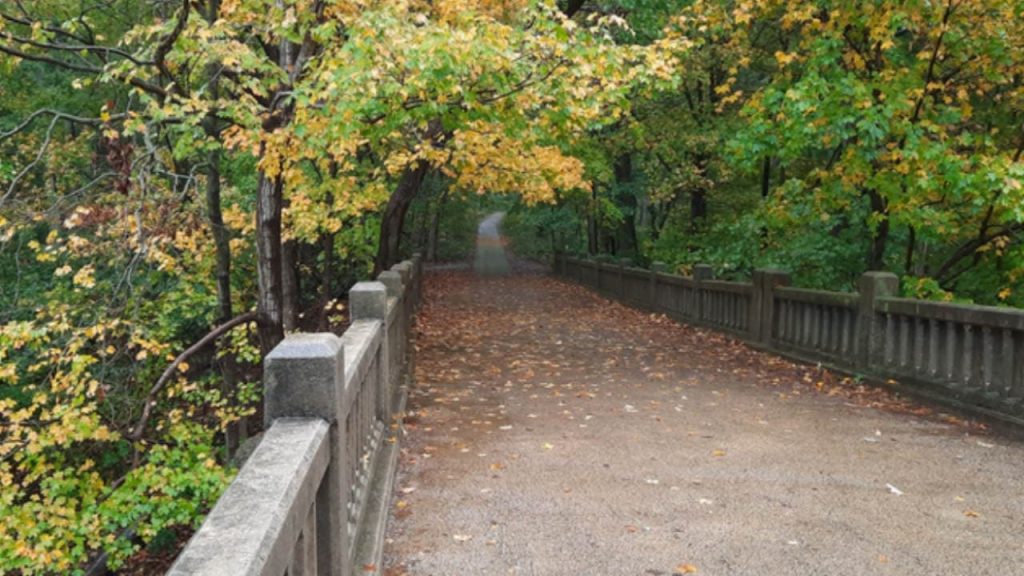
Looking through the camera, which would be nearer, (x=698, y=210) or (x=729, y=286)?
(x=729, y=286)

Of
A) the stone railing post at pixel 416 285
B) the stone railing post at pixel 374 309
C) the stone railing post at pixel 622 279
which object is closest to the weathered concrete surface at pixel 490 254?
the stone railing post at pixel 622 279

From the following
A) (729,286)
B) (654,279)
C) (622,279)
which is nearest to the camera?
(729,286)

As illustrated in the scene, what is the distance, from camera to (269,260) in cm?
1081

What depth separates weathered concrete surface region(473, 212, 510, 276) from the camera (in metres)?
42.1

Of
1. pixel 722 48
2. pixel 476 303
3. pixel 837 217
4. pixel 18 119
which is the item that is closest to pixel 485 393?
pixel 837 217

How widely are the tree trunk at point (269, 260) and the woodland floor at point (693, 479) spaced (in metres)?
2.14

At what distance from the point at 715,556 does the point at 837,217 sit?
10740mm

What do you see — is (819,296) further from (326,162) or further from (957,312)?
(326,162)

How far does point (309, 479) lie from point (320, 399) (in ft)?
1.75

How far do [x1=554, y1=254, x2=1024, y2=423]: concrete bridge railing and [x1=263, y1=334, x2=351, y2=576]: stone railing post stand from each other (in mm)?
6210

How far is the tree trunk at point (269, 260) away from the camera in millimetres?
10711

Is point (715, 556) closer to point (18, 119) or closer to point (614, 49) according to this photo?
point (614, 49)

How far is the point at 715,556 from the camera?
14.8ft

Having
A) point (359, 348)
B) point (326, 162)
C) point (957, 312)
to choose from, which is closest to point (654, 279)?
point (326, 162)
